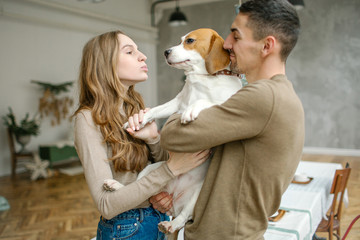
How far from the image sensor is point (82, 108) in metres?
1.46

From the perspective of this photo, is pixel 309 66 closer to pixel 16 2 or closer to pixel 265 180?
pixel 16 2

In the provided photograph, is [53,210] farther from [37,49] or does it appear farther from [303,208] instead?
[37,49]

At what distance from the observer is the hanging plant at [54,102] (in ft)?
23.9

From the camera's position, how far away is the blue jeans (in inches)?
55.5

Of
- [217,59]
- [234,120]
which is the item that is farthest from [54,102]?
[234,120]

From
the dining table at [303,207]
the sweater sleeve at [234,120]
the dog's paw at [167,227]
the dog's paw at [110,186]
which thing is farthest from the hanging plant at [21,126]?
the sweater sleeve at [234,120]

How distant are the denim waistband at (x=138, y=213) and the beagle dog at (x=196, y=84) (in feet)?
0.48

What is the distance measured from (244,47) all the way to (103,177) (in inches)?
29.3

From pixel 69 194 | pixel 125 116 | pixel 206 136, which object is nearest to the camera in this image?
pixel 206 136

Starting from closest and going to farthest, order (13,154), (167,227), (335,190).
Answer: (167,227)
(335,190)
(13,154)

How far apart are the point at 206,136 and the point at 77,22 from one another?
8.11 metres

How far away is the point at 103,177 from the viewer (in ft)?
4.40

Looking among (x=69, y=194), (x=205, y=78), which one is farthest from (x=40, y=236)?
(x=205, y=78)

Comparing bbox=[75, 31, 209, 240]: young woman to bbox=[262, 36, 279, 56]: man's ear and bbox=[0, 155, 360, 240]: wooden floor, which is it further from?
bbox=[0, 155, 360, 240]: wooden floor
